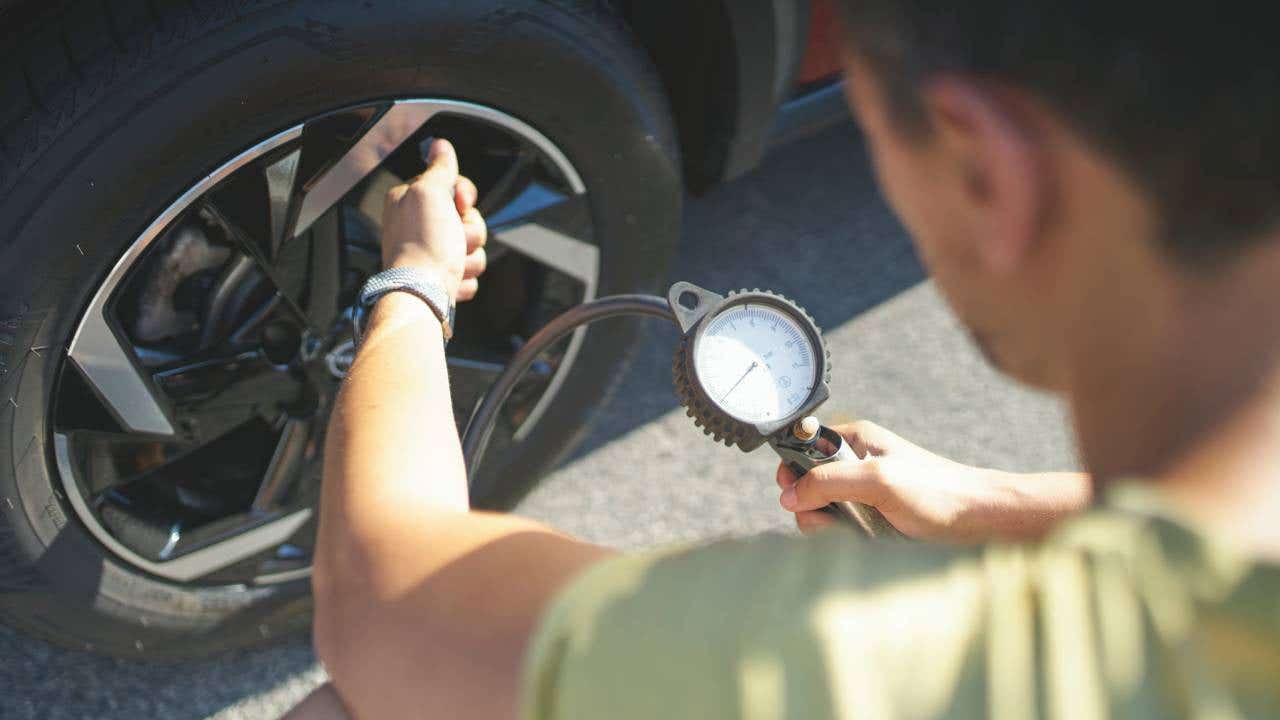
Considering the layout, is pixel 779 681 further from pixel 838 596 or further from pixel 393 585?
pixel 393 585

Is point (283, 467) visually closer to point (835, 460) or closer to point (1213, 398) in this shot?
point (835, 460)

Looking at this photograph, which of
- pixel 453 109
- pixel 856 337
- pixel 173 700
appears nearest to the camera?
pixel 453 109

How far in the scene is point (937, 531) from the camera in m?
1.51

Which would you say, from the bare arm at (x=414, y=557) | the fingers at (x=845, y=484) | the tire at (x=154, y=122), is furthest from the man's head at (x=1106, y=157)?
the tire at (x=154, y=122)

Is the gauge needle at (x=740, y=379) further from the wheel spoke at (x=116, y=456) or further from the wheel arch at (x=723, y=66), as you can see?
the wheel spoke at (x=116, y=456)

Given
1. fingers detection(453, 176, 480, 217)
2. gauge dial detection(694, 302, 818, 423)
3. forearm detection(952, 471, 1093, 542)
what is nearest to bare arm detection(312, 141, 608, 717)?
fingers detection(453, 176, 480, 217)

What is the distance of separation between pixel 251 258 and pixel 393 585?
0.92 metres

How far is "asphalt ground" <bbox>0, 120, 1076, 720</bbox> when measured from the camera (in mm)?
2088

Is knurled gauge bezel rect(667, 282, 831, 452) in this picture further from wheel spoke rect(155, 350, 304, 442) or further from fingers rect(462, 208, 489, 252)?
wheel spoke rect(155, 350, 304, 442)

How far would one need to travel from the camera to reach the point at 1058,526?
876mm

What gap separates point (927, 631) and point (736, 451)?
180cm

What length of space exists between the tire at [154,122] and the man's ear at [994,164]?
918 mm

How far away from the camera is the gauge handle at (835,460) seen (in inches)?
59.1

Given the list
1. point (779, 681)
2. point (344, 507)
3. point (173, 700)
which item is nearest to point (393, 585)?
point (344, 507)
